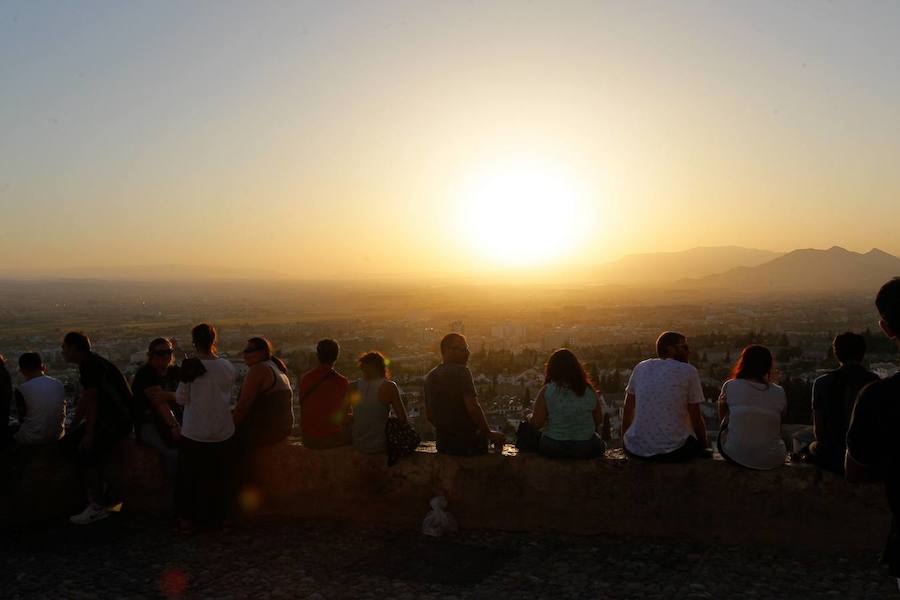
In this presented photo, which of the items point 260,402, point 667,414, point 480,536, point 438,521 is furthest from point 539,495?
point 260,402

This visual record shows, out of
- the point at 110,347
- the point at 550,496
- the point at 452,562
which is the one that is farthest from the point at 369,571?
the point at 110,347

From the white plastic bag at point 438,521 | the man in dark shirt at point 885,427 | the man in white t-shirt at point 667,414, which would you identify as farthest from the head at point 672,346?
the man in dark shirt at point 885,427

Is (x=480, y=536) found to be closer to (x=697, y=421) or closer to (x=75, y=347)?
(x=697, y=421)

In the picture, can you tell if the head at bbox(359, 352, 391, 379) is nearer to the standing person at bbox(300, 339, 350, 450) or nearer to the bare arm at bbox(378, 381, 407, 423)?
the bare arm at bbox(378, 381, 407, 423)

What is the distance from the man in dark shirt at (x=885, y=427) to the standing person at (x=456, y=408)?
3233 mm

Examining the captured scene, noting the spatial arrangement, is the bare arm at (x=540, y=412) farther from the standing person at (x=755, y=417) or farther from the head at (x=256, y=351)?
the head at (x=256, y=351)

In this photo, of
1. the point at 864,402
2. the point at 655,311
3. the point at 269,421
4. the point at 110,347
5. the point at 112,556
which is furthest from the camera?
the point at 655,311

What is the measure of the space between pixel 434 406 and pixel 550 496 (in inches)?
44.5

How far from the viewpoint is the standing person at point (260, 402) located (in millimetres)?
6156

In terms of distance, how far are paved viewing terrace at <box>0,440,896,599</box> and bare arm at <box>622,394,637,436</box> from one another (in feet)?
0.88

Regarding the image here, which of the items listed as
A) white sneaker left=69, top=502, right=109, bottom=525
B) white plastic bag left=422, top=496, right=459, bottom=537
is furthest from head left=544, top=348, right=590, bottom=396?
white sneaker left=69, top=502, right=109, bottom=525

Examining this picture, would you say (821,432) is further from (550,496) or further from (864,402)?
(864,402)

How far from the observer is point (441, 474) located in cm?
581

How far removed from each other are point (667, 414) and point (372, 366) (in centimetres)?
237
